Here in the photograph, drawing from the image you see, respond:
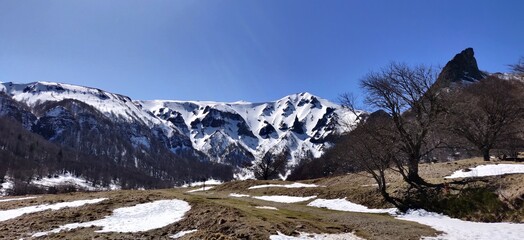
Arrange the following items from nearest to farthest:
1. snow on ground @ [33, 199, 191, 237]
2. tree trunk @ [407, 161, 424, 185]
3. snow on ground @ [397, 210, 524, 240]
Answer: snow on ground @ [397, 210, 524, 240] → snow on ground @ [33, 199, 191, 237] → tree trunk @ [407, 161, 424, 185]

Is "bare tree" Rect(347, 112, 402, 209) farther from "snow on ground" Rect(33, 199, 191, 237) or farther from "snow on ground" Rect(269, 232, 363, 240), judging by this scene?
"snow on ground" Rect(33, 199, 191, 237)

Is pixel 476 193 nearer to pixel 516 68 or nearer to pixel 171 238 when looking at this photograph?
pixel 516 68

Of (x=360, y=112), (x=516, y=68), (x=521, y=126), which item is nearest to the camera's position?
(x=516, y=68)

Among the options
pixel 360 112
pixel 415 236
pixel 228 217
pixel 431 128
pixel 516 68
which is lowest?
pixel 415 236

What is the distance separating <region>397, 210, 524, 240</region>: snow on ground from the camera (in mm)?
23516

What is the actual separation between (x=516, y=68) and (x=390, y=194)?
24.2 metres

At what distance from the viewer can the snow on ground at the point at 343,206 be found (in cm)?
3708

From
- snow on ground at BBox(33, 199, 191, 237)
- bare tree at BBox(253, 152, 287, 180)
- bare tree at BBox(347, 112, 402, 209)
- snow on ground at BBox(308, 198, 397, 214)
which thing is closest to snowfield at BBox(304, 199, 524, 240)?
snow on ground at BBox(308, 198, 397, 214)

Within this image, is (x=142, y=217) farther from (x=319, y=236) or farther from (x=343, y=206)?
(x=343, y=206)

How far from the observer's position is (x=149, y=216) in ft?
101

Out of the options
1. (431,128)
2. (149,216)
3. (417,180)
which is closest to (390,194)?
(417,180)

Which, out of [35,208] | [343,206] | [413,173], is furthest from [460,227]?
[35,208]

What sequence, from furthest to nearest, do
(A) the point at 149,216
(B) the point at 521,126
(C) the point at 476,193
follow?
1. (B) the point at 521,126
2. (C) the point at 476,193
3. (A) the point at 149,216

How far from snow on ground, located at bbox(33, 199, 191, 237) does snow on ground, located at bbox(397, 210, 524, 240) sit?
19.4 metres
